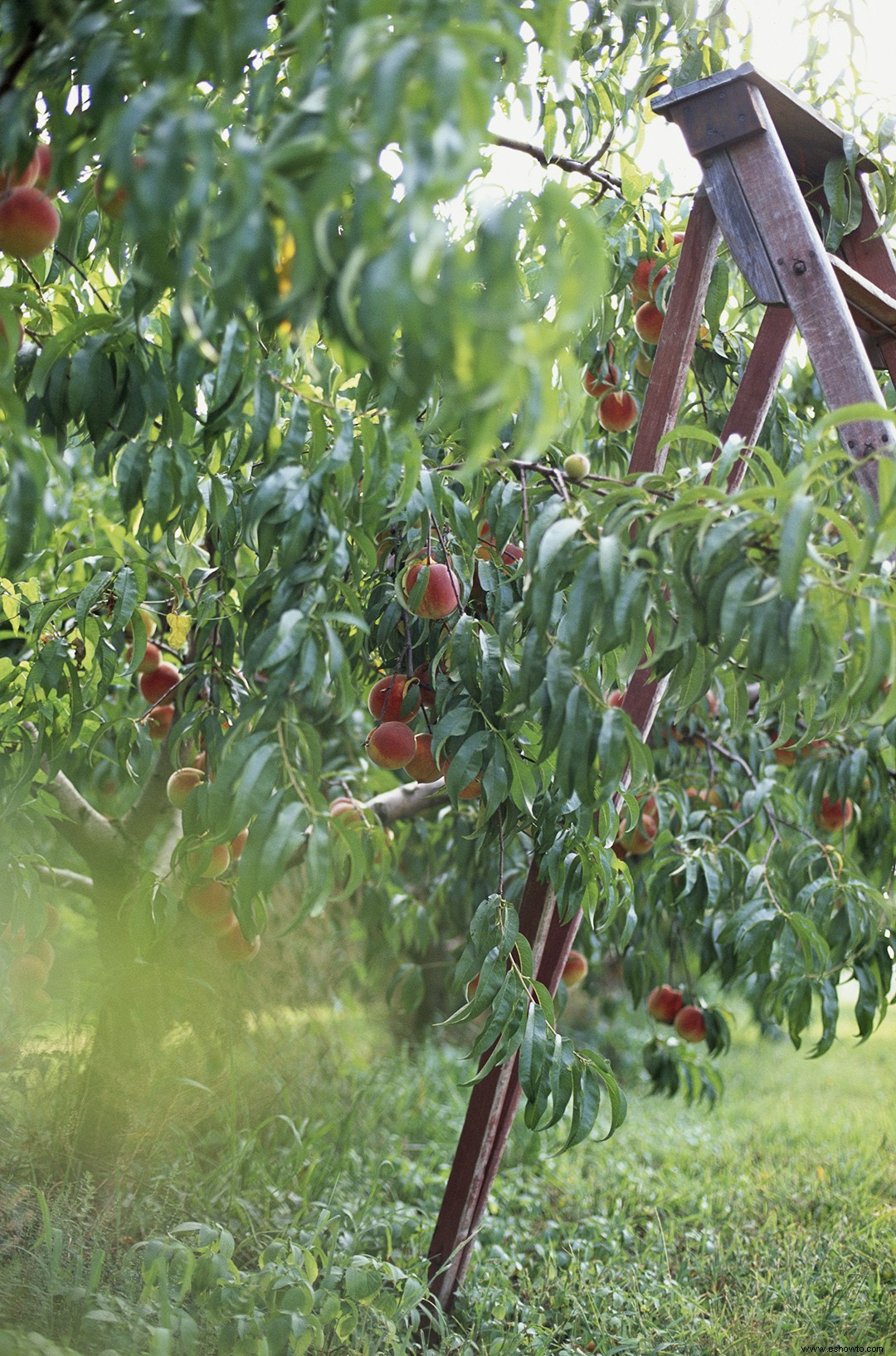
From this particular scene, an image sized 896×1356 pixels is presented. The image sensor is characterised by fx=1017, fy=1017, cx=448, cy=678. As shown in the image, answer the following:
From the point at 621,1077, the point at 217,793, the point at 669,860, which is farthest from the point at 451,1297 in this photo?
the point at 621,1077

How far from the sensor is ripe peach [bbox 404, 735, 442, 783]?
1.59 m

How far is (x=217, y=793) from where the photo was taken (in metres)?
1.07

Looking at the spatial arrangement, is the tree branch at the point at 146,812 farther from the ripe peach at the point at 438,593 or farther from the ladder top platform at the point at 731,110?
the ladder top platform at the point at 731,110

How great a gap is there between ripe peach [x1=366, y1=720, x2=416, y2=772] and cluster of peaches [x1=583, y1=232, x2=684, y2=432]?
3.15ft

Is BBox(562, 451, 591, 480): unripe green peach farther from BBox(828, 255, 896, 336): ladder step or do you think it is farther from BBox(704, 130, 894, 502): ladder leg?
BBox(828, 255, 896, 336): ladder step

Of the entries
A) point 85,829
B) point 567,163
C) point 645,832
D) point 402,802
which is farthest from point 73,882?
point 567,163

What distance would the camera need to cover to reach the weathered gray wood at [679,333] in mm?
1737

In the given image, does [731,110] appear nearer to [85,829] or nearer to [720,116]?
[720,116]

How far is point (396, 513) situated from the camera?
49.3 inches

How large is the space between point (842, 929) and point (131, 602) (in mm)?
1493

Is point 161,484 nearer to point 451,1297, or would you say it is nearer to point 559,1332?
point 451,1297

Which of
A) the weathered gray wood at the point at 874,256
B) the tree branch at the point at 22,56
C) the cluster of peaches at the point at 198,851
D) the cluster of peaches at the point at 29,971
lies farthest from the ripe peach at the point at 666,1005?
the tree branch at the point at 22,56

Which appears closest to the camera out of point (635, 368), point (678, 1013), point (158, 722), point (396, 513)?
point (396, 513)

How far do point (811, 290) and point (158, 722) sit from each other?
1.35 metres
